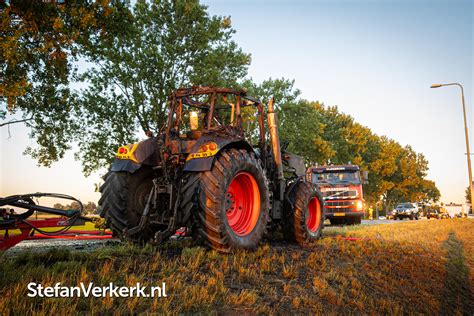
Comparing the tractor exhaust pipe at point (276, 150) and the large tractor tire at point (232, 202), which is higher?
the tractor exhaust pipe at point (276, 150)

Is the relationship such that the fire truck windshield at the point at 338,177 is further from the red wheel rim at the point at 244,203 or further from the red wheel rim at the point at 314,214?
the red wheel rim at the point at 244,203

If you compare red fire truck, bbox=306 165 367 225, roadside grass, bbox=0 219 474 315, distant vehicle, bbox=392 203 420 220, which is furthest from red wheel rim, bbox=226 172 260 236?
distant vehicle, bbox=392 203 420 220

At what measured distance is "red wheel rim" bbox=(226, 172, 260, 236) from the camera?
21.5ft

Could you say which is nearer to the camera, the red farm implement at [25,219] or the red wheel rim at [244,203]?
the red farm implement at [25,219]

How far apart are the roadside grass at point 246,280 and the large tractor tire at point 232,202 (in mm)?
268

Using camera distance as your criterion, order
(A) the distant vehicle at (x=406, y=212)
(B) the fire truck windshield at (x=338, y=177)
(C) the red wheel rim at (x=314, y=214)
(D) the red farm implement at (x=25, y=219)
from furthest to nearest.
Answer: (A) the distant vehicle at (x=406, y=212), (B) the fire truck windshield at (x=338, y=177), (C) the red wheel rim at (x=314, y=214), (D) the red farm implement at (x=25, y=219)

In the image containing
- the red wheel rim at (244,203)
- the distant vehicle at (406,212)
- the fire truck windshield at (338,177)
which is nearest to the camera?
the red wheel rim at (244,203)

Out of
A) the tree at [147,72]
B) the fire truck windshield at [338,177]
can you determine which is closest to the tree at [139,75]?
the tree at [147,72]

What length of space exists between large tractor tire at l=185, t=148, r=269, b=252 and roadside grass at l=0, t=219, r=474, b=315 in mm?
268

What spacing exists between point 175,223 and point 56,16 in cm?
1091

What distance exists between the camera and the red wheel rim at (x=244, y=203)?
6.54 m

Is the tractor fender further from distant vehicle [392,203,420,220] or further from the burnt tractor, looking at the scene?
distant vehicle [392,203,420,220]

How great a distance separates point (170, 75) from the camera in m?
22.2

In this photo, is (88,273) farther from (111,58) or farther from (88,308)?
(111,58)
